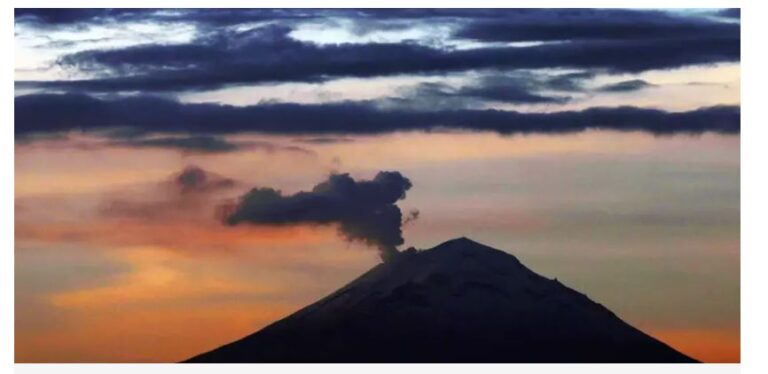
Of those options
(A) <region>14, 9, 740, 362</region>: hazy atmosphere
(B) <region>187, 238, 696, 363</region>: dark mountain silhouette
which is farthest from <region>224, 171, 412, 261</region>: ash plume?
(B) <region>187, 238, 696, 363</region>: dark mountain silhouette

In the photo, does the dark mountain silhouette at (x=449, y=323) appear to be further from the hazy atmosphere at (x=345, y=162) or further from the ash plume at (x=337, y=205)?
the ash plume at (x=337, y=205)

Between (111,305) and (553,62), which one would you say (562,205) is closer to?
(553,62)

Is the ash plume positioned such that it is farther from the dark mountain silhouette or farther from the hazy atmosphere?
the dark mountain silhouette

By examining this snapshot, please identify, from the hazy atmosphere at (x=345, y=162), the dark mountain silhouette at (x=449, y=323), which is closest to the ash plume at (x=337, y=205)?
the hazy atmosphere at (x=345, y=162)

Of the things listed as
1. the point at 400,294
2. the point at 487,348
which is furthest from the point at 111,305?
the point at 487,348

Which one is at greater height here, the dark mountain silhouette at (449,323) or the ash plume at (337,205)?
the ash plume at (337,205)
